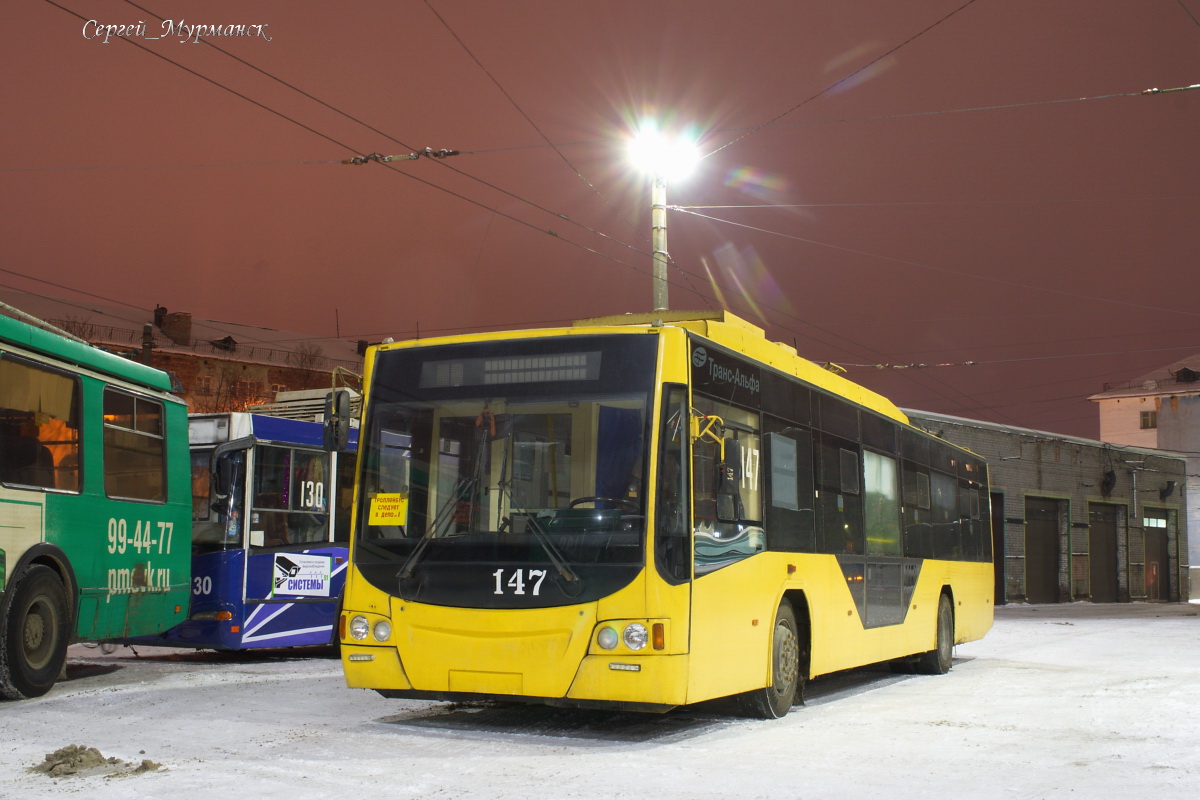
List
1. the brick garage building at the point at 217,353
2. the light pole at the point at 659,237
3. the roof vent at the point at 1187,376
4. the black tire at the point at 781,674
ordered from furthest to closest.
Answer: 1. the roof vent at the point at 1187,376
2. the brick garage building at the point at 217,353
3. the light pole at the point at 659,237
4. the black tire at the point at 781,674

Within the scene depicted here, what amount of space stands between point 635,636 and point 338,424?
304 centimetres

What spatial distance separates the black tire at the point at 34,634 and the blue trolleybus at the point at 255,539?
2856 mm

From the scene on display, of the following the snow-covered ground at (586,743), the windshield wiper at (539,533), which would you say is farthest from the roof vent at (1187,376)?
the windshield wiper at (539,533)

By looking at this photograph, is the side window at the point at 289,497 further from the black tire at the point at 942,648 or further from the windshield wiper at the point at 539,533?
the black tire at the point at 942,648

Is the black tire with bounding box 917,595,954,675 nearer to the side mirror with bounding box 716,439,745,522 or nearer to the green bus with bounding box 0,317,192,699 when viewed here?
the side mirror with bounding box 716,439,745,522

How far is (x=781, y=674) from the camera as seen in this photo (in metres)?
10.1

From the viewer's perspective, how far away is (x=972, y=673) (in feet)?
49.5

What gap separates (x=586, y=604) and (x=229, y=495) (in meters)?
6.83

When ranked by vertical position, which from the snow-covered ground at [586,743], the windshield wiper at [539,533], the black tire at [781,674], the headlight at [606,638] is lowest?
the snow-covered ground at [586,743]

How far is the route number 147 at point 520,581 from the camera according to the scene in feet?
27.1

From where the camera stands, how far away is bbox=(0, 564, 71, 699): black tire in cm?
1008

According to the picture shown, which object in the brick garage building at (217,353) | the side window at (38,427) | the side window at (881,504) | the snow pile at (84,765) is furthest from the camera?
the brick garage building at (217,353)

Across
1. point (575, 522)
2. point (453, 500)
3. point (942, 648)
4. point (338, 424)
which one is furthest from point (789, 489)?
point (942, 648)

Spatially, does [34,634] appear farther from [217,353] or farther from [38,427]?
[217,353]
